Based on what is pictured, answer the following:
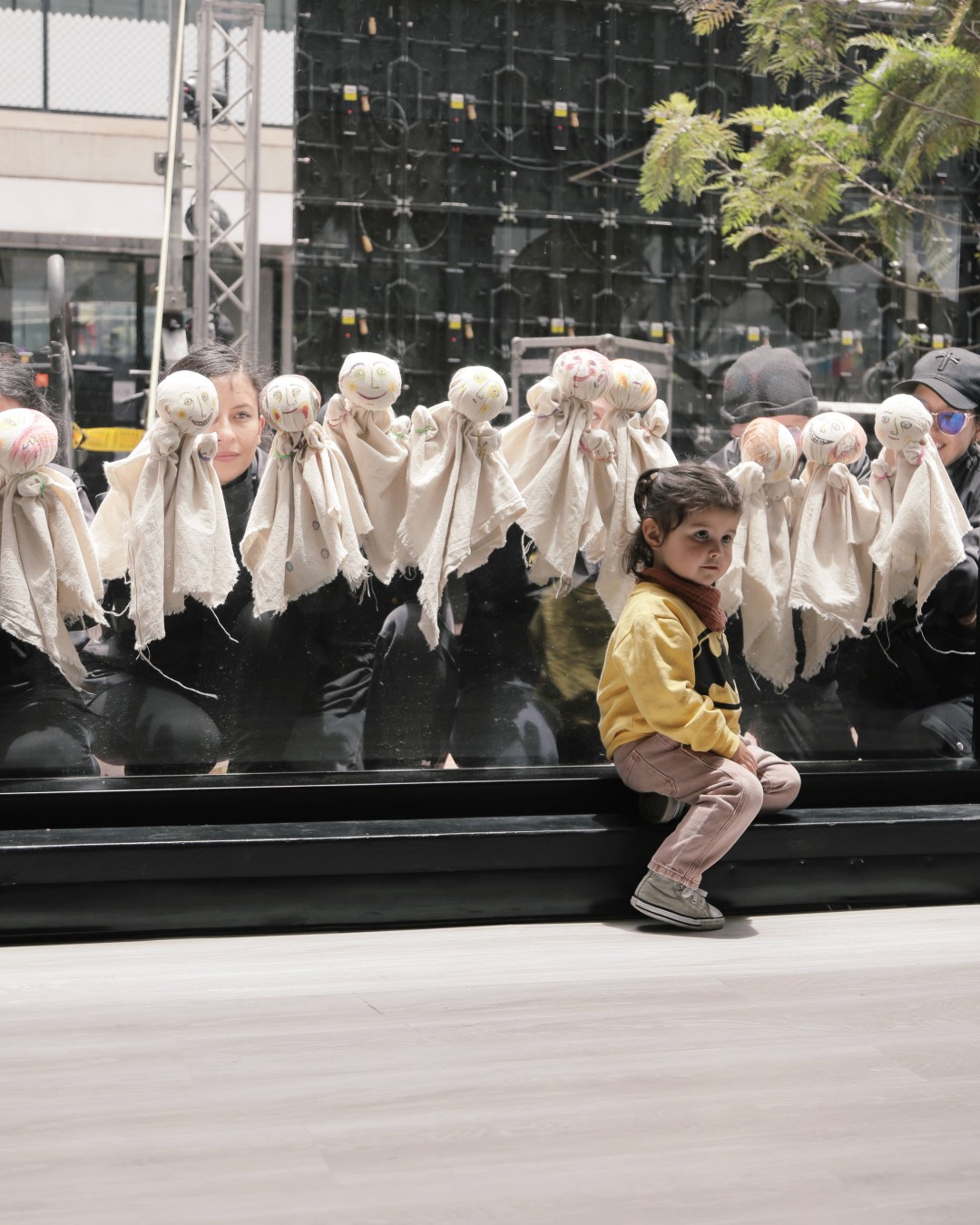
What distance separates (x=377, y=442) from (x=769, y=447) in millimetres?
705

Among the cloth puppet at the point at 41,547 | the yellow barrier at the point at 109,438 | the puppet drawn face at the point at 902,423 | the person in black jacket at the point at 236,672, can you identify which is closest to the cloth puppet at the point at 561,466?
the person in black jacket at the point at 236,672

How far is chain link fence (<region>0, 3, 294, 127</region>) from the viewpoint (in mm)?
2289

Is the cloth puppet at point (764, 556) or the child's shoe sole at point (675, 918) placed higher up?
the cloth puppet at point (764, 556)

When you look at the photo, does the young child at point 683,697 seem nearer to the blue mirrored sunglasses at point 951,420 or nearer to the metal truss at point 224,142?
the blue mirrored sunglasses at point 951,420

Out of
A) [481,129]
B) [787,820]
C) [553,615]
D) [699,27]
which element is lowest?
[787,820]

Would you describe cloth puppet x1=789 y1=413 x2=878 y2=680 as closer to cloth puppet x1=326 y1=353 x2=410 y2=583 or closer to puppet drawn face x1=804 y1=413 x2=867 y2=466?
puppet drawn face x1=804 y1=413 x2=867 y2=466

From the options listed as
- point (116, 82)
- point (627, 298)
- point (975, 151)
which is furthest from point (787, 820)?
point (116, 82)

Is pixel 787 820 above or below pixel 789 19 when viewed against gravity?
below

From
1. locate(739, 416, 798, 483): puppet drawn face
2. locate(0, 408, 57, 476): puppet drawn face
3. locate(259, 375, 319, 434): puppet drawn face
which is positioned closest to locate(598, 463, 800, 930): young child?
locate(739, 416, 798, 483): puppet drawn face

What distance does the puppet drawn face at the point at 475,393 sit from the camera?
245 centimetres

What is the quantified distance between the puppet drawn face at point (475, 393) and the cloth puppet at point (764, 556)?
0.46 metres

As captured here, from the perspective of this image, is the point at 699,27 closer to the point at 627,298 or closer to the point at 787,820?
the point at 627,298

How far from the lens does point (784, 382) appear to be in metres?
2.63

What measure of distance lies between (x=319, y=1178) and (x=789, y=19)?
2.22m
